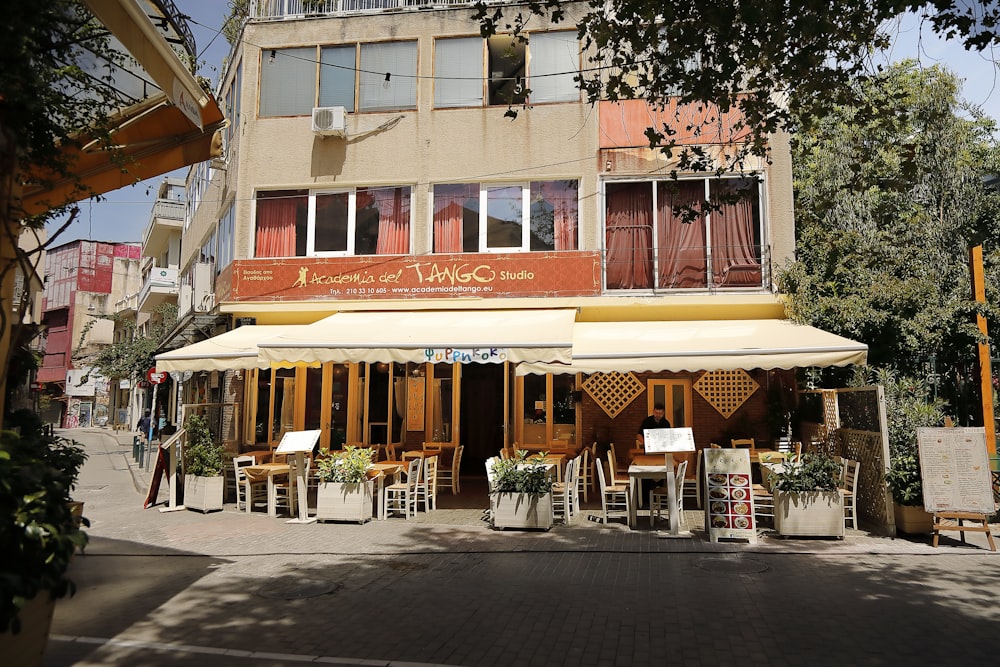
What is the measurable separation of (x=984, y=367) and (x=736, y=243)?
4974 millimetres

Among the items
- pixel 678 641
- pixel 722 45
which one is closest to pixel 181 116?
pixel 722 45

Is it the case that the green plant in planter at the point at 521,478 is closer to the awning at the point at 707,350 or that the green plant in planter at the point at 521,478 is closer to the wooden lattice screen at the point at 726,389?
the awning at the point at 707,350

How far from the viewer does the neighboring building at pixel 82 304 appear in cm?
5493

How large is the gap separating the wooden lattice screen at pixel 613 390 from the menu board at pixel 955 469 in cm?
605

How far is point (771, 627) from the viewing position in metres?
6.11

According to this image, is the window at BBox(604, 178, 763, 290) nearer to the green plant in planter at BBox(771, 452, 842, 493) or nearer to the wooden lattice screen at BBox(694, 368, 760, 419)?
the wooden lattice screen at BBox(694, 368, 760, 419)

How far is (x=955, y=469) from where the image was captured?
905 cm

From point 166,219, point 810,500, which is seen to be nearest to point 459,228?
point 810,500

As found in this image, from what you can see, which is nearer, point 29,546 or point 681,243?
point 29,546

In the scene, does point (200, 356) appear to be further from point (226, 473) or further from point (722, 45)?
point (722, 45)

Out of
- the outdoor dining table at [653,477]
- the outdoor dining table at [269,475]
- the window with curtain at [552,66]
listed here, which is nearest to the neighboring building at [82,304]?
the window with curtain at [552,66]

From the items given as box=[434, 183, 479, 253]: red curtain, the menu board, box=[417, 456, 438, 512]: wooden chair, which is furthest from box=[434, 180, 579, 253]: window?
the menu board

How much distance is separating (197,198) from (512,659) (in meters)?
21.3

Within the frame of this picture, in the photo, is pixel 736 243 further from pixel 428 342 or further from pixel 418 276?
pixel 428 342
